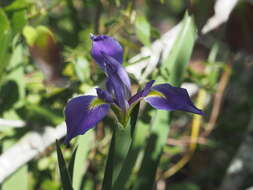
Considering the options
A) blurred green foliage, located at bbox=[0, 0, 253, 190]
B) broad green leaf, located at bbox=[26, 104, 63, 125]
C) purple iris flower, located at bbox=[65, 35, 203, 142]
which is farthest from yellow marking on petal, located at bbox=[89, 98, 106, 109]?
broad green leaf, located at bbox=[26, 104, 63, 125]

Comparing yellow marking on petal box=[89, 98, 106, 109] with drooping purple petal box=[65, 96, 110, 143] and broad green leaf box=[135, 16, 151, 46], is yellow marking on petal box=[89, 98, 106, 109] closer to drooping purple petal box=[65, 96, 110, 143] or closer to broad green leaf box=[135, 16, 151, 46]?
drooping purple petal box=[65, 96, 110, 143]

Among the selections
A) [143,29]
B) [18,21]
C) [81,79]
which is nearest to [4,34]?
[18,21]

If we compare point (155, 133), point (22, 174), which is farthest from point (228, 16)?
point (22, 174)

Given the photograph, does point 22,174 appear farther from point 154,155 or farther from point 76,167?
point 154,155

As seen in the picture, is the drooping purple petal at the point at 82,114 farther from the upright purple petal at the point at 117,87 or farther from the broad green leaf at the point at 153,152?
the broad green leaf at the point at 153,152

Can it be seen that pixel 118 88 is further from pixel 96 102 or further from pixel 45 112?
pixel 45 112

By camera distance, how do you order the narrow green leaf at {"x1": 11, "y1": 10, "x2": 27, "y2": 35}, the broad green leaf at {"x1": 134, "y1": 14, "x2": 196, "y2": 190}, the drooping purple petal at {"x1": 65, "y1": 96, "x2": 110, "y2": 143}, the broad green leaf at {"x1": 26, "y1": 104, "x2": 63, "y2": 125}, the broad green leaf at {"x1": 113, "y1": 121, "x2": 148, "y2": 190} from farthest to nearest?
the broad green leaf at {"x1": 26, "y1": 104, "x2": 63, "y2": 125} → the narrow green leaf at {"x1": 11, "y1": 10, "x2": 27, "y2": 35} → the broad green leaf at {"x1": 134, "y1": 14, "x2": 196, "y2": 190} → the broad green leaf at {"x1": 113, "y1": 121, "x2": 148, "y2": 190} → the drooping purple petal at {"x1": 65, "y1": 96, "x2": 110, "y2": 143}

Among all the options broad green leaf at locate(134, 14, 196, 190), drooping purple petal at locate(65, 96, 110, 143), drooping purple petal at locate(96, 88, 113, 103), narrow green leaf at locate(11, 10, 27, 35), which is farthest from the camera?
narrow green leaf at locate(11, 10, 27, 35)
